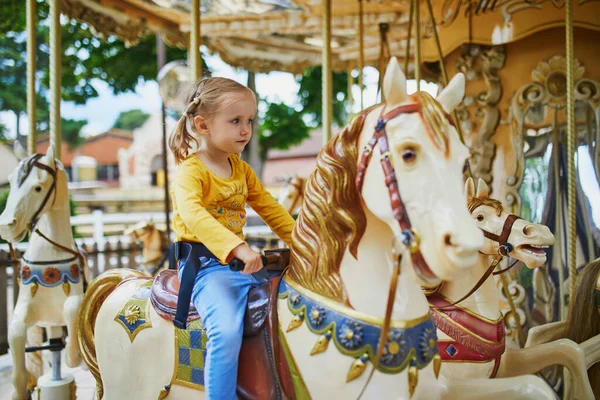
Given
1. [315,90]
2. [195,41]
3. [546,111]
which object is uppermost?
[315,90]

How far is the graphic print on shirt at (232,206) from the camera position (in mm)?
1817

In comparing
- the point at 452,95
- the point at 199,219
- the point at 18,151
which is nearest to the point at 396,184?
the point at 452,95

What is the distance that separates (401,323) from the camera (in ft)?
4.69

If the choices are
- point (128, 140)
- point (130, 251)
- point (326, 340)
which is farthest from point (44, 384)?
point (128, 140)

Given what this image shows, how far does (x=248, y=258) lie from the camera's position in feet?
4.96

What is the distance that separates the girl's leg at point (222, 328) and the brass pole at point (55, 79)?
2.07 metres

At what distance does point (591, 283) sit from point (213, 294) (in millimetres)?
2172

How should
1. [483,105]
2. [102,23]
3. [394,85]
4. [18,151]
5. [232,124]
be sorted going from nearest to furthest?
[394,85] < [232,124] < [18,151] < [483,105] < [102,23]

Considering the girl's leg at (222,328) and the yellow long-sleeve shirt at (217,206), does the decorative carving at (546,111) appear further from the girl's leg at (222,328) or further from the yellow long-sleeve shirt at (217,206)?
the girl's leg at (222,328)

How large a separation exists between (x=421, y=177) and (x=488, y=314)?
141cm

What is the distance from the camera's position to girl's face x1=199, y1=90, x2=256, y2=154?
69.7 inches

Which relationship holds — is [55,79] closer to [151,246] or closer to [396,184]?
[396,184]

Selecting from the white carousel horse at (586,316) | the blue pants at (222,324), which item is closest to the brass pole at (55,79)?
the blue pants at (222,324)

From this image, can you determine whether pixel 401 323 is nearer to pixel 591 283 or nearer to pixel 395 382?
pixel 395 382
